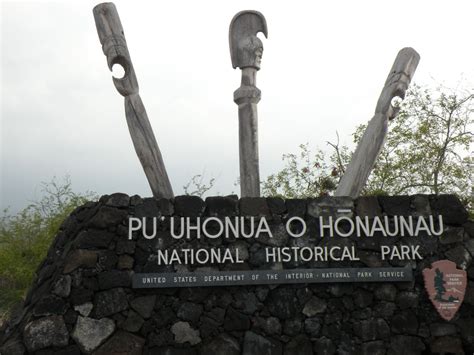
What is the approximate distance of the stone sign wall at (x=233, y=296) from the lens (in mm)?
5793

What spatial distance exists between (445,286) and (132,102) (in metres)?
3.95

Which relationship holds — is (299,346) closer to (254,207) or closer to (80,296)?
(254,207)

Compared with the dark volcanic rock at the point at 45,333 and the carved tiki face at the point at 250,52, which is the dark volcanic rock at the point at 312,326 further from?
the carved tiki face at the point at 250,52

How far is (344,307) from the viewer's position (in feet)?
20.0

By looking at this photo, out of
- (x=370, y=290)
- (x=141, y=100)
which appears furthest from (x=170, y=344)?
(x=141, y=100)

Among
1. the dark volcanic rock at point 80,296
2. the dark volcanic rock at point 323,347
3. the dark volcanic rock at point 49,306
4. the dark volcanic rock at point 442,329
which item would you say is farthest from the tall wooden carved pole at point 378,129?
the dark volcanic rock at point 49,306

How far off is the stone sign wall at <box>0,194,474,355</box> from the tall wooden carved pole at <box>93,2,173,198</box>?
0.64 m

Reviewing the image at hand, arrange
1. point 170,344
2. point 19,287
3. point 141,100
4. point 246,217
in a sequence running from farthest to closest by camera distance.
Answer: point 19,287
point 141,100
point 246,217
point 170,344

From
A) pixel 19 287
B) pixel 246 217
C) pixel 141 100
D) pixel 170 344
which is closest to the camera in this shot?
pixel 170 344

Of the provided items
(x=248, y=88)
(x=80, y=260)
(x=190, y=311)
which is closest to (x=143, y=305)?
(x=190, y=311)

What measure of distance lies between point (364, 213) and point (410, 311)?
1.10 meters

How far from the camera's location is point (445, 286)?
246 inches

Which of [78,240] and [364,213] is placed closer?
[78,240]

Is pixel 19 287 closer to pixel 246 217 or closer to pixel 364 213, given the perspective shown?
pixel 246 217
